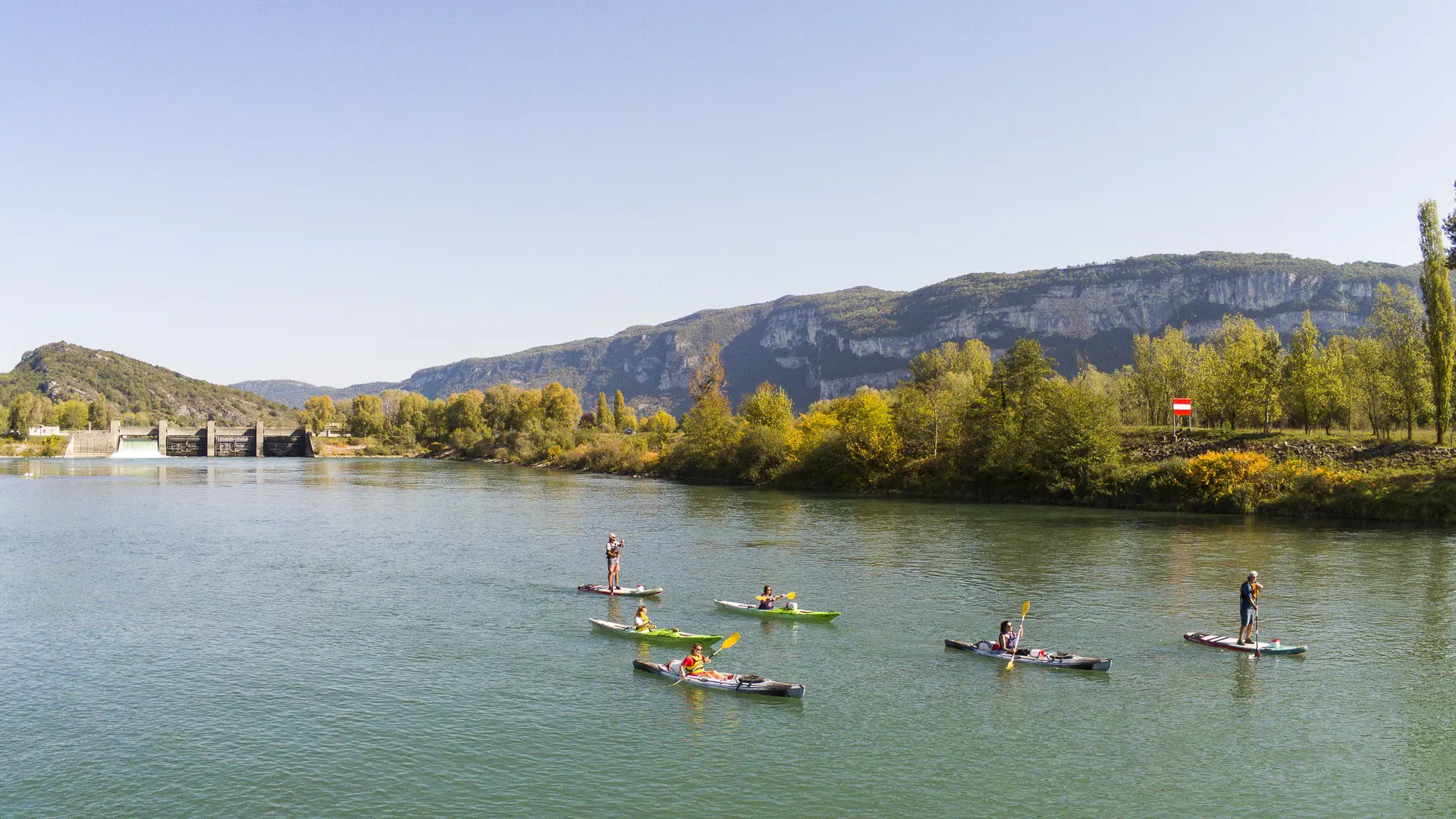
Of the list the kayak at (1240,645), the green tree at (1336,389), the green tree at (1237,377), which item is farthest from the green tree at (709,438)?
the kayak at (1240,645)

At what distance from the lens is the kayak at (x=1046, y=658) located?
29.5m

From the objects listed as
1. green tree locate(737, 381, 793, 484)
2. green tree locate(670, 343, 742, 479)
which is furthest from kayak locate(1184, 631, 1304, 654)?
green tree locate(670, 343, 742, 479)

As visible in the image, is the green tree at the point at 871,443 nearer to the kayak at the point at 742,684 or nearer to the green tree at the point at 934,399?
the green tree at the point at 934,399

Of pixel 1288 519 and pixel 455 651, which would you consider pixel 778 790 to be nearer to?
pixel 455 651

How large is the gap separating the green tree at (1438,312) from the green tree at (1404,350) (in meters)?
3.21

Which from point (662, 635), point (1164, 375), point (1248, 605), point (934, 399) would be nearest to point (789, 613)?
point (662, 635)

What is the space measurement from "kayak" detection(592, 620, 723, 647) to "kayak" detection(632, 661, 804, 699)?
3802 millimetres

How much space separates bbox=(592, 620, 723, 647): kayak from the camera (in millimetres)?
33531

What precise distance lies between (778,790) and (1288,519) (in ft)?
203

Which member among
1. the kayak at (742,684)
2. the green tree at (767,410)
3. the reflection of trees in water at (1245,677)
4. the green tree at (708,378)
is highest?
the green tree at (708,378)

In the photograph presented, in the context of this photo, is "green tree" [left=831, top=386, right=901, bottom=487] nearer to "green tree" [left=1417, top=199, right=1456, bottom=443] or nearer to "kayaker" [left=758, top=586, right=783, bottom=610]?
"green tree" [left=1417, top=199, right=1456, bottom=443]

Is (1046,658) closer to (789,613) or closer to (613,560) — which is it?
(789,613)

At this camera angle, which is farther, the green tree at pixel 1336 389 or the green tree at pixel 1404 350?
the green tree at pixel 1336 389

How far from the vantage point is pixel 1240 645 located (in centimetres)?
3148
